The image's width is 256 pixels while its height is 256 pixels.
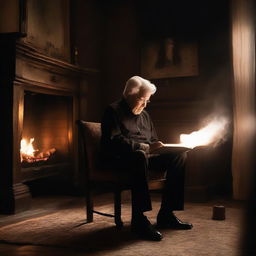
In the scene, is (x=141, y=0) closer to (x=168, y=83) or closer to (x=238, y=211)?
(x=168, y=83)

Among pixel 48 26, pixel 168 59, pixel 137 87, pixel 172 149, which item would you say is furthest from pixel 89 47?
pixel 172 149

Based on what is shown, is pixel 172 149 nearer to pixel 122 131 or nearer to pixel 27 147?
pixel 122 131

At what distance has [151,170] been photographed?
2.71m

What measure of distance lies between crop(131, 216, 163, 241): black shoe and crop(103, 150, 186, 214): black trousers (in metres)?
0.07

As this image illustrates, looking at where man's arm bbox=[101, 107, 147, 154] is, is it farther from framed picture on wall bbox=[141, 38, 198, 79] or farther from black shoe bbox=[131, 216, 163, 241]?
framed picture on wall bbox=[141, 38, 198, 79]

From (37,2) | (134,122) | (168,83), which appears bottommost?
(134,122)

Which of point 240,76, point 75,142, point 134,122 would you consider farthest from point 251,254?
point 75,142

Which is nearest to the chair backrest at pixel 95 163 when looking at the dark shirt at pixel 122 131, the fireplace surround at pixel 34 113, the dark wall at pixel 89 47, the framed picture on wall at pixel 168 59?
the dark shirt at pixel 122 131

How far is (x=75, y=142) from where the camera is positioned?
420 centimetres

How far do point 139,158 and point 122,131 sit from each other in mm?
320

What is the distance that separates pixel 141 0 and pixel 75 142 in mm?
1940

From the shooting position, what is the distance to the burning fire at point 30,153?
378 centimetres

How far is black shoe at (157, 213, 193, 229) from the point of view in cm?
262

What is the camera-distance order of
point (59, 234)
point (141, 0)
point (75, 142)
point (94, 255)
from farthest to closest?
1. point (141, 0)
2. point (75, 142)
3. point (59, 234)
4. point (94, 255)
